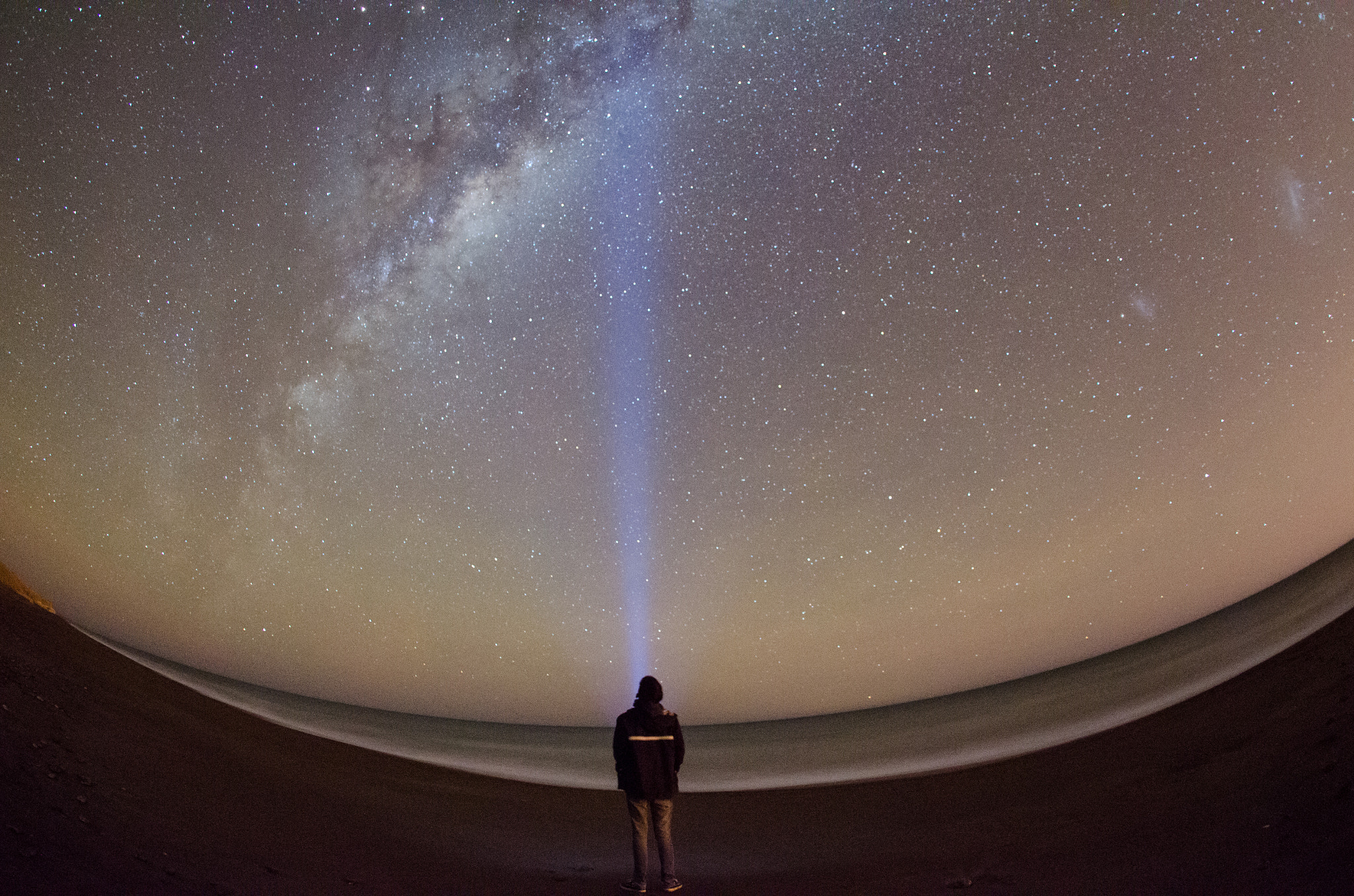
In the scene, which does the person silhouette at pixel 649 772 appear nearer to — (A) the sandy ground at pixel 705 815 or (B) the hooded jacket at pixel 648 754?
(B) the hooded jacket at pixel 648 754

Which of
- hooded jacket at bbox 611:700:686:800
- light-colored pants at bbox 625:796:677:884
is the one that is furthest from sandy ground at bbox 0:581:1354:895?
hooded jacket at bbox 611:700:686:800

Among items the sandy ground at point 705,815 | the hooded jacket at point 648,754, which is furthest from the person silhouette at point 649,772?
the sandy ground at point 705,815

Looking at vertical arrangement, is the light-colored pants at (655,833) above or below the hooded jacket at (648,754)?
below

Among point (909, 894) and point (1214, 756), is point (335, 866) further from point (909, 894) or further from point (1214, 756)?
point (1214, 756)

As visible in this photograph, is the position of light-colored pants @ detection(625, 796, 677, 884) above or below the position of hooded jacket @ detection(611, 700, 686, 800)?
below

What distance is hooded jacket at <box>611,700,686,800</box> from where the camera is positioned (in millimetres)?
2609

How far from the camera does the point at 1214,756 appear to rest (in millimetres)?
3512

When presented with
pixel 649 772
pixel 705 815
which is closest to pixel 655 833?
pixel 649 772

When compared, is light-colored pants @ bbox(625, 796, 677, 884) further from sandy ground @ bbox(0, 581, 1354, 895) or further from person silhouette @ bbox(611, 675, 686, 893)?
sandy ground @ bbox(0, 581, 1354, 895)

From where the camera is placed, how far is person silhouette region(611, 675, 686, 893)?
2.61 meters

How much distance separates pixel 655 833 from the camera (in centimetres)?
259

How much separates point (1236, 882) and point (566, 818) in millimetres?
2887

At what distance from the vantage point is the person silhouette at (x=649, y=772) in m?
2.61

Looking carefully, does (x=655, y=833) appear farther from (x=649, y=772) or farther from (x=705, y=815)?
(x=705, y=815)
